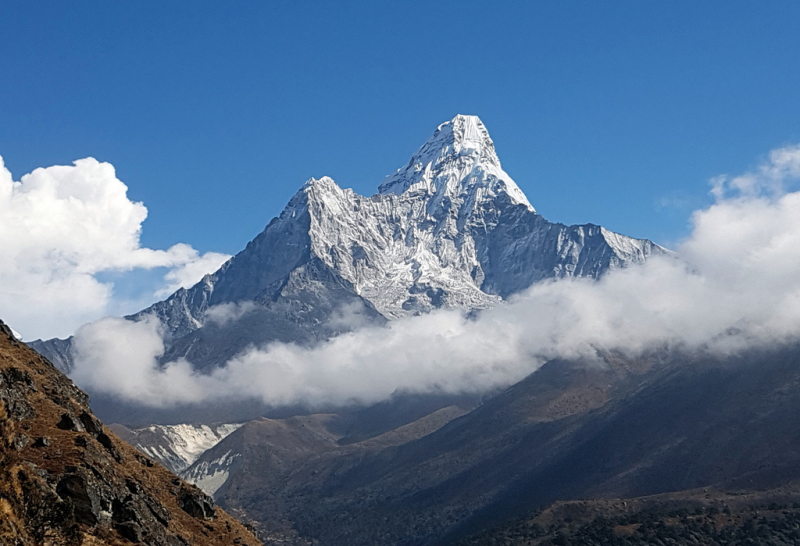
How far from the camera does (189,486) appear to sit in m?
107

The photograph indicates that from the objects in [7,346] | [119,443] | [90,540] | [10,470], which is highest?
[7,346]

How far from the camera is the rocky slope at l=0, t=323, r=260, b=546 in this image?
1843 inches

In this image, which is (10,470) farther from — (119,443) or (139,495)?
(119,443)

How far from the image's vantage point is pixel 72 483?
6600cm

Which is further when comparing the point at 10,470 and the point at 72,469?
the point at 72,469

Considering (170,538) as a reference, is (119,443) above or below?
above

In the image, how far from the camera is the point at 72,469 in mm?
69188

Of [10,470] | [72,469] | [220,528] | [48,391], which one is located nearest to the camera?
[10,470]

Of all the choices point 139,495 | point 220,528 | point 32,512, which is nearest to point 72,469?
point 139,495

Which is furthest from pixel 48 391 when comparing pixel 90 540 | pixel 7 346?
pixel 90 540

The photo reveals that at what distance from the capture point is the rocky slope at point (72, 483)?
154ft

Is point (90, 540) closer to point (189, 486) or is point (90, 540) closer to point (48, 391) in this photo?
point (48, 391)

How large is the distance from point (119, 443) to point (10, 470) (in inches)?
2518

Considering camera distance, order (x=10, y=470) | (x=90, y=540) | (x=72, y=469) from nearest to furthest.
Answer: (x=10, y=470) → (x=90, y=540) → (x=72, y=469)
